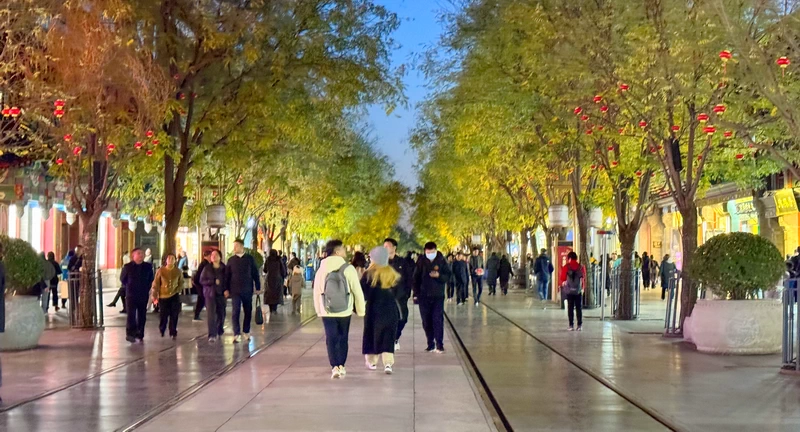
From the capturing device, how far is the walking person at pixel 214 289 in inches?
773

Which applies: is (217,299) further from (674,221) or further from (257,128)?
(674,221)

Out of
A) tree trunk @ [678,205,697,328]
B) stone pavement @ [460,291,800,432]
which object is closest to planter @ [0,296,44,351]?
stone pavement @ [460,291,800,432]

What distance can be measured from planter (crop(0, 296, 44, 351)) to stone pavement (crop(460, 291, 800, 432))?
746 cm

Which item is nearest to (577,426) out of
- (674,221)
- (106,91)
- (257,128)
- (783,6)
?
(783,6)

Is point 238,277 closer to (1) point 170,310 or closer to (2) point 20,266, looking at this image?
(1) point 170,310

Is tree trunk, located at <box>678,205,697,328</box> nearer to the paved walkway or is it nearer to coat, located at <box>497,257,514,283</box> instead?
the paved walkway

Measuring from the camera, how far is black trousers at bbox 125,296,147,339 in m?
19.1

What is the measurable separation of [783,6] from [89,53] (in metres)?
12.2

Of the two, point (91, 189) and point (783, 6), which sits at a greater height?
point (783, 6)

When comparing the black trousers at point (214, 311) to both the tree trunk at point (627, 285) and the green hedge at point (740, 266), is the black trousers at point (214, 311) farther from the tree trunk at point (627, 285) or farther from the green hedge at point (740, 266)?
the tree trunk at point (627, 285)

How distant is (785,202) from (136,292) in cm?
2979

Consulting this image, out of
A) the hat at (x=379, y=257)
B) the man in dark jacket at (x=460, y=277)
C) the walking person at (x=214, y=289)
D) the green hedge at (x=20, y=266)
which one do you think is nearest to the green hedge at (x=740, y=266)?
the hat at (x=379, y=257)

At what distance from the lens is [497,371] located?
14.9 m

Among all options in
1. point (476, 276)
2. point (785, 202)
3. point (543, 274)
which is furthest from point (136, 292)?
point (785, 202)
